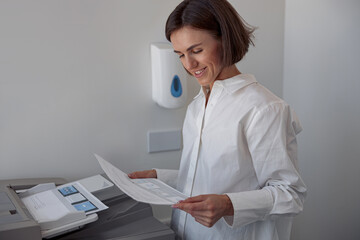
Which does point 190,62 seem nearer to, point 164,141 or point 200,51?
point 200,51

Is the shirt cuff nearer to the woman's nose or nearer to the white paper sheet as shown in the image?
the white paper sheet

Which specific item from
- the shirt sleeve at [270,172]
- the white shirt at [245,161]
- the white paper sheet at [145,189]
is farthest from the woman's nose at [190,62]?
the white paper sheet at [145,189]

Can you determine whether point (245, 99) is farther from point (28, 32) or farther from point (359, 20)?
point (359, 20)

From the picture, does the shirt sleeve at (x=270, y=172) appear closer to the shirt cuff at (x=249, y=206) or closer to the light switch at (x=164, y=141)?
the shirt cuff at (x=249, y=206)

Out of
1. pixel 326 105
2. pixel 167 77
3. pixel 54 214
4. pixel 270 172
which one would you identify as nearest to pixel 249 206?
pixel 270 172

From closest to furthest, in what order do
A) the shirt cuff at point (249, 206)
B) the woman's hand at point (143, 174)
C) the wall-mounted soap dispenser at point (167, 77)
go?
the shirt cuff at point (249, 206)
the woman's hand at point (143, 174)
the wall-mounted soap dispenser at point (167, 77)

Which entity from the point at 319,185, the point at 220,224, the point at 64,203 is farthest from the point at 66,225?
the point at 319,185

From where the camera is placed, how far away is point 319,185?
6.55 ft

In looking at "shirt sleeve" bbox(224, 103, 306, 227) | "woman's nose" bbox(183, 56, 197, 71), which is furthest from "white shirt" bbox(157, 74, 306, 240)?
"woman's nose" bbox(183, 56, 197, 71)

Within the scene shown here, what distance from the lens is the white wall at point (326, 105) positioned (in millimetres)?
1861

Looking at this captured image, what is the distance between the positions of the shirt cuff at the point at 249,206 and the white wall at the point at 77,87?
2.24 feet

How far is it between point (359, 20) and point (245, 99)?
95cm

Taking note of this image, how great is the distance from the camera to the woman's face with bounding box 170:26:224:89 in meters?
1.16

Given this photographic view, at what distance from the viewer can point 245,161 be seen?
116 centimetres
